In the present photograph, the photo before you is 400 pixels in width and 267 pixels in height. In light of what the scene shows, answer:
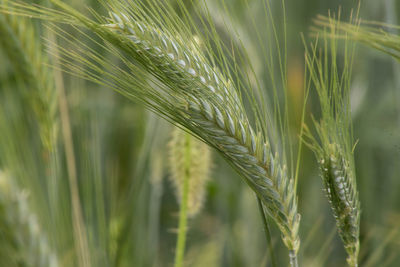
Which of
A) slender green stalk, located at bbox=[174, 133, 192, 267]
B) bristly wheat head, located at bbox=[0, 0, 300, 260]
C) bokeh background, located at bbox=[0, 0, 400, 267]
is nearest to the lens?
bristly wheat head, located at bbox=[0, 0, 300, 260]

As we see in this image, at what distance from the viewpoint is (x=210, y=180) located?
3.41 feet

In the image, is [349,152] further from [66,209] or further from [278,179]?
[66,209]

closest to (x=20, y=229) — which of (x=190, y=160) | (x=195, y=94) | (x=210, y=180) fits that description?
(x=195, y=94)

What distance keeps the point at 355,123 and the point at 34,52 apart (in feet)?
2.41

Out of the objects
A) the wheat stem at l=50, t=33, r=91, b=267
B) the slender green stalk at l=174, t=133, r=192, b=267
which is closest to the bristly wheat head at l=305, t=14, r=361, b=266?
the slender green stalk at l=174, t=133, r=192, b=267

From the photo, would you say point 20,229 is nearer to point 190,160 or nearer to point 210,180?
point 190,160

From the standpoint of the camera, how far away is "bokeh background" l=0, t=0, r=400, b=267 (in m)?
0.76

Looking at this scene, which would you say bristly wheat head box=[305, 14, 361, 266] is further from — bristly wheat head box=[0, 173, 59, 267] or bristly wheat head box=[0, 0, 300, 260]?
bristly wheat head box=[0, 173, 59, 267]

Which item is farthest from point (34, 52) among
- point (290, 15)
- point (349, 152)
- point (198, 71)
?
point (290, 15)

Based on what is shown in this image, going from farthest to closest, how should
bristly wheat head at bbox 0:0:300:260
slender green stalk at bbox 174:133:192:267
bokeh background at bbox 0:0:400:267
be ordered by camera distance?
bokeh background at bbox 0:0:400:267, slender green stalk at bbox 174:133:192:267, bristly wheat head at bbox 0:0:300:260

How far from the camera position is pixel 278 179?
44cm

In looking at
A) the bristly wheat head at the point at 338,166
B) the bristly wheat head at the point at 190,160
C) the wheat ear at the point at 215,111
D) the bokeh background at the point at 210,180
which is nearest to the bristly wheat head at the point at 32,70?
the bokeh background at the point at 210,180

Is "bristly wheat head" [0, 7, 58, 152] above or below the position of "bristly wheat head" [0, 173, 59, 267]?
above

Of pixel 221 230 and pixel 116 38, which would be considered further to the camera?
pixel 221 230
